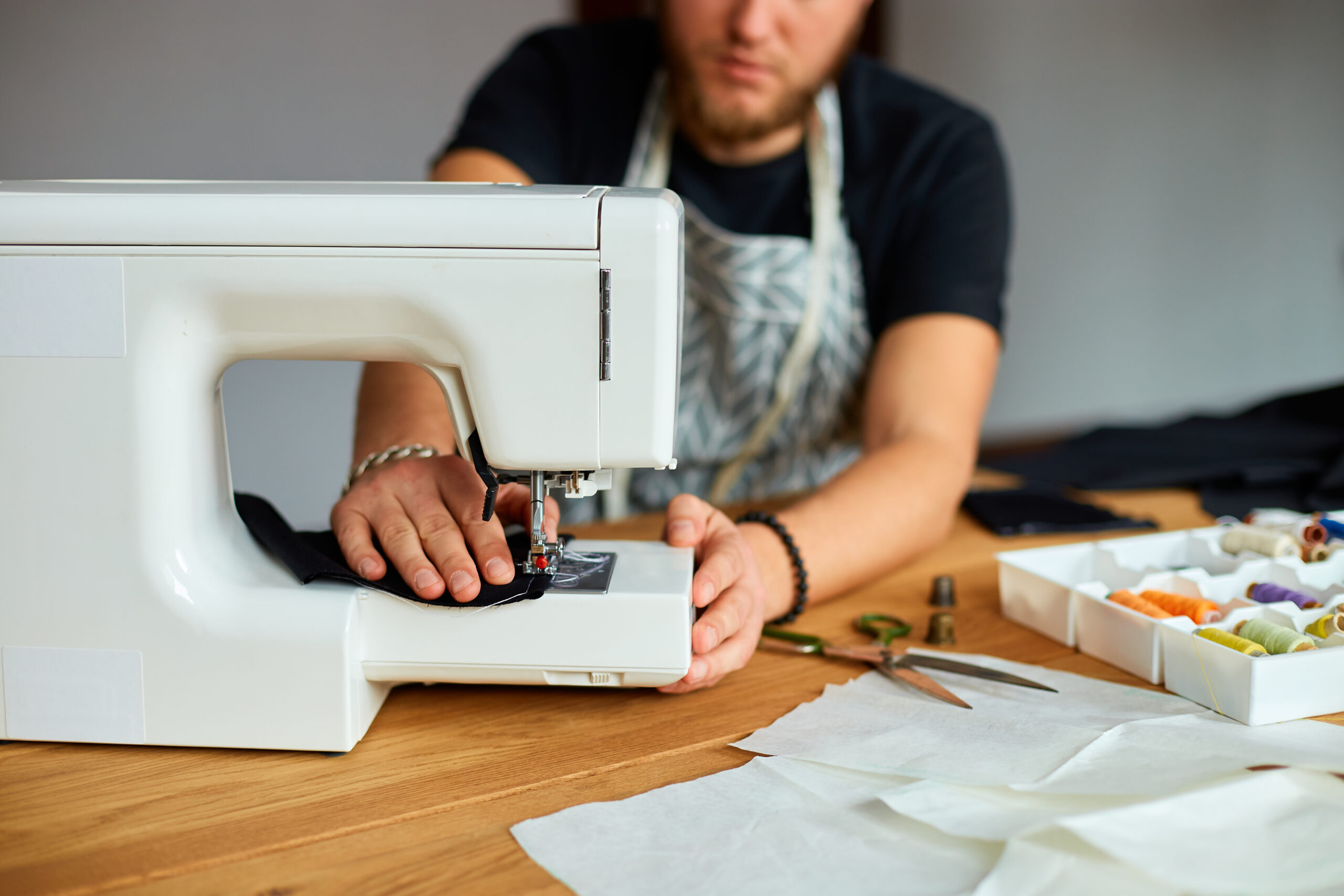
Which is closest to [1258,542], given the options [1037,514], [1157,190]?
[1037,514]

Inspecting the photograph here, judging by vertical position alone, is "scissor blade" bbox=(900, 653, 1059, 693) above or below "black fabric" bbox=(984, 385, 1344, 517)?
below

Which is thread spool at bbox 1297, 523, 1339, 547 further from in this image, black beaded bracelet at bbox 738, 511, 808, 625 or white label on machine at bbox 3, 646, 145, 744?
white label on machine at bbox 3, 646, 145, 744

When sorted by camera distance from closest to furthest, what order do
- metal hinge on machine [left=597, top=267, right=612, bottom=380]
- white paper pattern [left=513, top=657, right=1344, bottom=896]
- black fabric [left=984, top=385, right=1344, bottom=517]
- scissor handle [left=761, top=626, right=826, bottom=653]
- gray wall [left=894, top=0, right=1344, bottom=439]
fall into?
white paper pattern [left=513, top=657, right=1344, bottom=896] → metal hinge on machine [left=597, top=267, right=612, bottom=380] → scissor handle [left=761, top=626, right=826, bottom=653] → black fabric [left=984, top=385, right=1344, bottom=517] → gray wall [left=894, top=0, right=1344, bottom=439]

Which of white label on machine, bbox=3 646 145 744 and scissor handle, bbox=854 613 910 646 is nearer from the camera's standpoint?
white label on machine, bbox=3 646 145 744

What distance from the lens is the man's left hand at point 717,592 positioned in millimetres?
819

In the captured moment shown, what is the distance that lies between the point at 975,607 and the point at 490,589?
1.78 feet

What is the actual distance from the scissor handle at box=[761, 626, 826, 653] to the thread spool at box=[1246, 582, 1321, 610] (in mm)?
402

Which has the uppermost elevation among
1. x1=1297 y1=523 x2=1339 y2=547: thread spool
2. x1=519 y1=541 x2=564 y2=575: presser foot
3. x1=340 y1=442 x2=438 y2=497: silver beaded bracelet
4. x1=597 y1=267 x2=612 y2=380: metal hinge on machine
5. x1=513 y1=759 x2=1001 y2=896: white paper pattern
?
x1=597 y1=267 x2=612 y2=380: metal hinge on machine

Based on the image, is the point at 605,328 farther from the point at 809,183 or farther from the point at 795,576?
the point at 809,183

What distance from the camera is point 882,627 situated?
981 mm

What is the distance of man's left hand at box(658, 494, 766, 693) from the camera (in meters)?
0.82

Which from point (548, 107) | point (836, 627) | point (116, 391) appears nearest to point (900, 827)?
point (836, 627)

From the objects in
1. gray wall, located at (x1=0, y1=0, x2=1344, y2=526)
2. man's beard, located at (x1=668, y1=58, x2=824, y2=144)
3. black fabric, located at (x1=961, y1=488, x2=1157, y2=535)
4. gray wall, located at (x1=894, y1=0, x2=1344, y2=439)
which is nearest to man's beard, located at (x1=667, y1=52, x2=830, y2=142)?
man's beard, located at (x1=668, y1=58, x2=824, y2=144)

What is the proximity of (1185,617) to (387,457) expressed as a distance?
2.37ft
